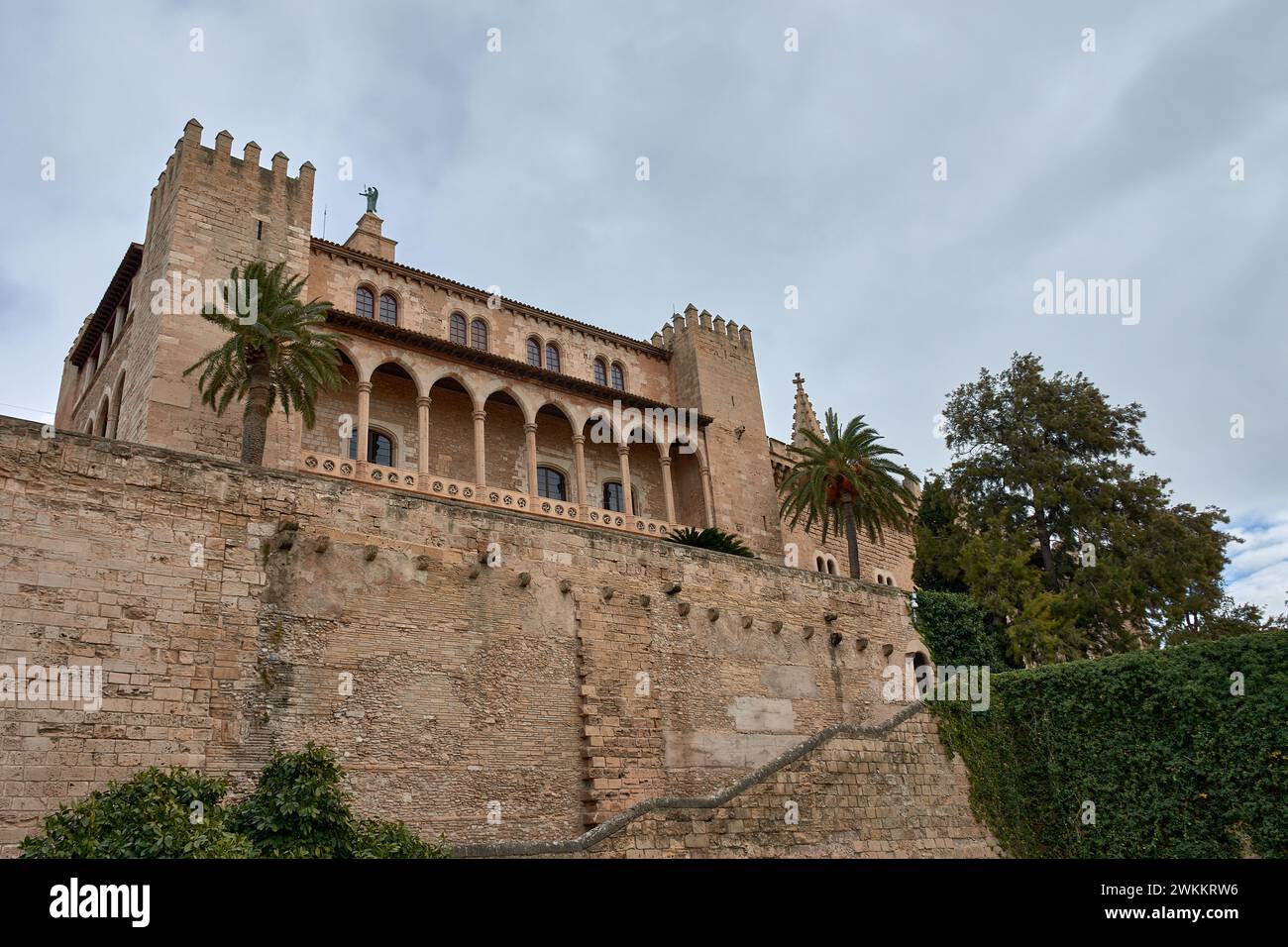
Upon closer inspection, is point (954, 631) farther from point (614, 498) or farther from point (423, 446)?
point (423, 446)

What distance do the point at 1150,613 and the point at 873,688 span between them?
33.7 feet

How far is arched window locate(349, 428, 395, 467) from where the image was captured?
26.6 metres

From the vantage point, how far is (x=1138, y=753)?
A: 18531 mm

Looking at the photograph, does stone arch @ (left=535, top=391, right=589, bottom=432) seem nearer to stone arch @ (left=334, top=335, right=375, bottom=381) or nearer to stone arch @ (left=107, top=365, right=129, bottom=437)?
stone arch @ (left=334, top=335, right=375, bottom=381)

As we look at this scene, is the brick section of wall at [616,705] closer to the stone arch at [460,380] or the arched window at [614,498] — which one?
the stone arch at [460,380]

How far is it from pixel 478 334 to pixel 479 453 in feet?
17.7

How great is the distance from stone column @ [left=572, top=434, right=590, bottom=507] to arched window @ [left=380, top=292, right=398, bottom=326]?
634 cm

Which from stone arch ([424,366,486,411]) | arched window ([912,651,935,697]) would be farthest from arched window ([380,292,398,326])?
arched window ([912,651,935,697])

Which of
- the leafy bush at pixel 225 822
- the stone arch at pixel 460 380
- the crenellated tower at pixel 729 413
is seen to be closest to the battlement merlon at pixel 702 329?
the crenellated tower at pixel 729 413

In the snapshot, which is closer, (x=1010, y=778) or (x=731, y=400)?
(x=1010, y=778)

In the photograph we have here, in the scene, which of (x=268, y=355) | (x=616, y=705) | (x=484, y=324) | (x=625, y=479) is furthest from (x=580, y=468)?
(x=616, y=705)

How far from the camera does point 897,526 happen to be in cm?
3077
